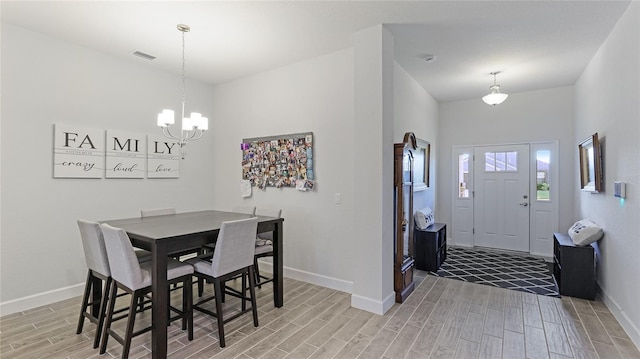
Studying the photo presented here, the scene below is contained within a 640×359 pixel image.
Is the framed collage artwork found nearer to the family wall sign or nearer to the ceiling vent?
the family wall sign

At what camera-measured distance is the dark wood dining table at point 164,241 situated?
2250mm

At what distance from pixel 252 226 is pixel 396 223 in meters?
1.63

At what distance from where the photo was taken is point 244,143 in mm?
4703

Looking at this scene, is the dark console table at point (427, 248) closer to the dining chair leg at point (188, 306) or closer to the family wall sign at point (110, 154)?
the dining chair leg at point (188, 306)

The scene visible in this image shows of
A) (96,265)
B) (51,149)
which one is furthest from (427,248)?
(51,149)

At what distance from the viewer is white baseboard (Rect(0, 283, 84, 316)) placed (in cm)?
304

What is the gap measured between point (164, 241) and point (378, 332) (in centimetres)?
195

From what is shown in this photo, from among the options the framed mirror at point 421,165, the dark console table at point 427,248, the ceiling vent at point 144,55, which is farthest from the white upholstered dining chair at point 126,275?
the framed mirror at point 421,165

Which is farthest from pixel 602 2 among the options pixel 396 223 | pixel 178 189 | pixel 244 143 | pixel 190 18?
pixel 178 189

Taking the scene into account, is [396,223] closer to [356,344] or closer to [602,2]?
[356,344]

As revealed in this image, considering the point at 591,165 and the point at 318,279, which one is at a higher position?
the point at 591,165

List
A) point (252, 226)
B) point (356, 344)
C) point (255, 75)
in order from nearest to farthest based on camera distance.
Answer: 1. point (356, 344)
2. point (252, 226)
3. point (255, 75)

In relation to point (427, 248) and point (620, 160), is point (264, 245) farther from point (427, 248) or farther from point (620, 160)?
point (620, 160)

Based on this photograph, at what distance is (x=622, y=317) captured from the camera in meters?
2.82
